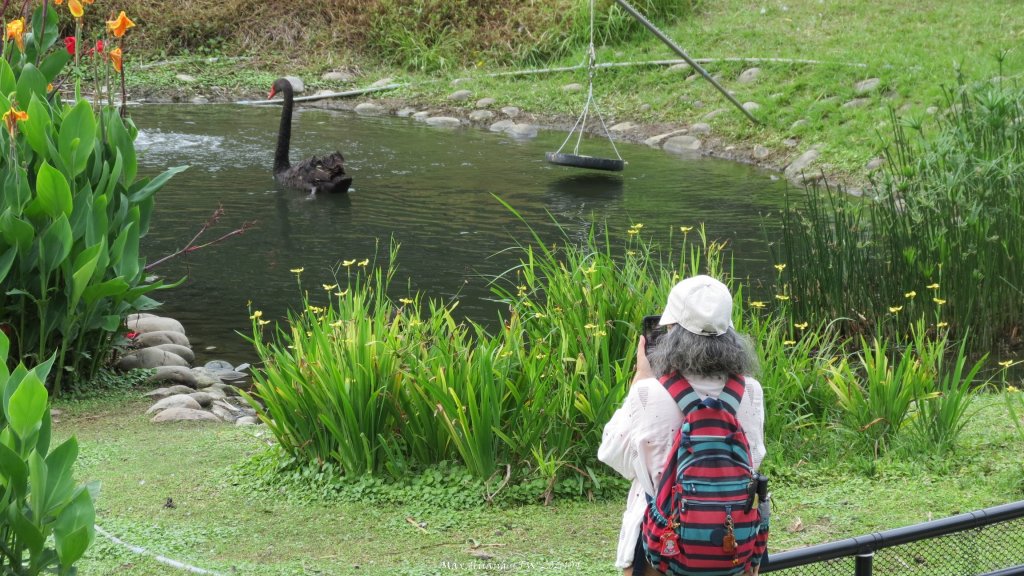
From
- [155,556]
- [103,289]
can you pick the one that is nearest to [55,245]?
[103,289]

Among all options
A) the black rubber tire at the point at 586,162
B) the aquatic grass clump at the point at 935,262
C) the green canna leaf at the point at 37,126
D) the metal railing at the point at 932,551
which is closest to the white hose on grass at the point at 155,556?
the metal railing at the point at 932,551

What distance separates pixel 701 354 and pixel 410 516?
1876 millimetres

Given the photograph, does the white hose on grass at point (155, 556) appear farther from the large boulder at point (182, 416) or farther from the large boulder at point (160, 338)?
the large boulder at point (160, 338)

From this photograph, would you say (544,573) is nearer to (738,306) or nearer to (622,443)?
(622,443)

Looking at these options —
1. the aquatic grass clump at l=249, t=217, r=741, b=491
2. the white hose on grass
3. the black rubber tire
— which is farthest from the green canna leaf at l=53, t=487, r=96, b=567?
the black rubber tire

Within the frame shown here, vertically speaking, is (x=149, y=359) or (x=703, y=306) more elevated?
(x=703, y=306)

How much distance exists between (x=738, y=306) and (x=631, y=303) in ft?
1.48

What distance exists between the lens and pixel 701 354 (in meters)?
2.57

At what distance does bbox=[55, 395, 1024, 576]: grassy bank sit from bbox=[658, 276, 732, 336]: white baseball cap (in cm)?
133

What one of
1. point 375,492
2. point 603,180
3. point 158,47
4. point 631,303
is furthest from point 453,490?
point 158,47

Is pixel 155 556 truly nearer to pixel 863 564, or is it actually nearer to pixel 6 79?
pixel 863 564

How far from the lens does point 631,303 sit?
5.01m

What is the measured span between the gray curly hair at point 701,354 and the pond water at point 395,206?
3.91 metres

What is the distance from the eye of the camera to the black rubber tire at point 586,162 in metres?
11.4
